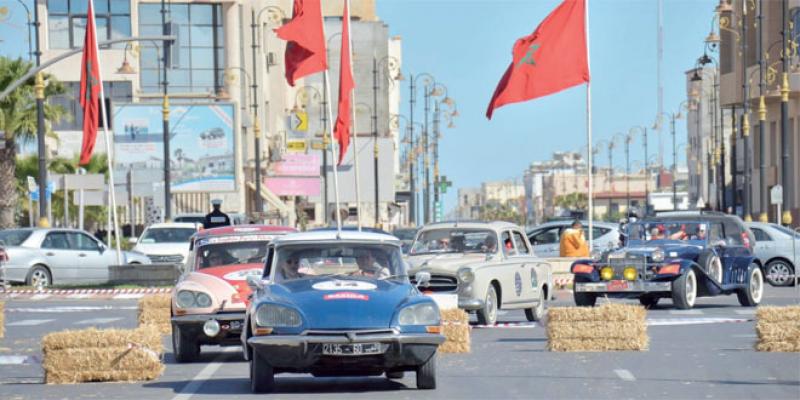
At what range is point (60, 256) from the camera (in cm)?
4100

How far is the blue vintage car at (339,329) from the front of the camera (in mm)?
14258

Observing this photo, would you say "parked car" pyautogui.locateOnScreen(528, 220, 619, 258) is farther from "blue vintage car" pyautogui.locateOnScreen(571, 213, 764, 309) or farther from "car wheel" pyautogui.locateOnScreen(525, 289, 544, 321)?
"car wheel" pyautogui.locateOnScreen(525, 289, 544, 321)

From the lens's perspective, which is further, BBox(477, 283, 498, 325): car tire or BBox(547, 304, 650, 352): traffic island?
BBox(477, 283, 498, 325): car tire

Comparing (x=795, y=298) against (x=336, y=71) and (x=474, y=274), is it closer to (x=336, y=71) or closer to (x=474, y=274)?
(x=474, y=274)

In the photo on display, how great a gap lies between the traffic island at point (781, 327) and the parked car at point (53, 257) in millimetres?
23840

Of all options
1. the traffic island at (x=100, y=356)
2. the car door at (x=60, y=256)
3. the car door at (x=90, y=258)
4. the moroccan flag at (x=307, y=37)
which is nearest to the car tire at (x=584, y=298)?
the moroccan flag at (x=307, y=37)

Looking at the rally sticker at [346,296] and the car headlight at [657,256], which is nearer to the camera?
the rally sticker at [346,296]

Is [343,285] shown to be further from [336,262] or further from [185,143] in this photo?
[185,143]

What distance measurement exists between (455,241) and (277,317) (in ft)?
38.2

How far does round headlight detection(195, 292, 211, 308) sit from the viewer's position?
61.4 feet

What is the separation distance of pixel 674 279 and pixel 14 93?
38.3 meters

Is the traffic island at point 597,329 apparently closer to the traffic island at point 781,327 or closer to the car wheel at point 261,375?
the traffic island at point 781,327

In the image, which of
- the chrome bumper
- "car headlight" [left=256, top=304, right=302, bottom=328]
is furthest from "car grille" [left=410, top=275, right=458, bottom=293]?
"car headlight" [left=256, top=304, right=302, bottom=328]

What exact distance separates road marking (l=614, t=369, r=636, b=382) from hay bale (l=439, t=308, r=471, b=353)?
2714 mm
